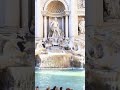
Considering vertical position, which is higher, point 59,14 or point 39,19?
point 59,14

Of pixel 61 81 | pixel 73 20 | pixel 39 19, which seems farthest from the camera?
pixel 39 19

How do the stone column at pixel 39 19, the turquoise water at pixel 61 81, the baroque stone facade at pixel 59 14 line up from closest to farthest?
the turquoise water at pixel 61 81
the baroque stone facade at pixel 59 14
the stone column at pixel 39 19

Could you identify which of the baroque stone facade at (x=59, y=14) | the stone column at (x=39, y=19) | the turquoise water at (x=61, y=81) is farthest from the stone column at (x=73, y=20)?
the turquoise water at (x=61, y=81)

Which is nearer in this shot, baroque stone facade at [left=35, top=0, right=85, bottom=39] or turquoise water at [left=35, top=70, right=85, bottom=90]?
turquoise water at [left=35, top=70, right=85, bottom=90]

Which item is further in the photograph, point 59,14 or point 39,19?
point 39,19

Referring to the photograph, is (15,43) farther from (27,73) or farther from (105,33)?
(105,33)

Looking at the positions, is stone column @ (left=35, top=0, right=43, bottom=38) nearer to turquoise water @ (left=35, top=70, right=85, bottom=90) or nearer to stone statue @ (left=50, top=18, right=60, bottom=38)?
stone statue @ (left=50, top=18, right=60, bottom=38)

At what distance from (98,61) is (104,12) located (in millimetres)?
880

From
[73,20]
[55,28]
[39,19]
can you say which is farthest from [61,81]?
[39,19]

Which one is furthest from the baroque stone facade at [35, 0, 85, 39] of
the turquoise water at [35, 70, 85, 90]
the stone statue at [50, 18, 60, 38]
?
the turquoise water at [35, 70, 85, 90]

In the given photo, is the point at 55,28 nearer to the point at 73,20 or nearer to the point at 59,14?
the point at 59,14

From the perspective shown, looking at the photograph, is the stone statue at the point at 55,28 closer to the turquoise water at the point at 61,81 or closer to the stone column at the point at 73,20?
the stone column at the point at 73,20

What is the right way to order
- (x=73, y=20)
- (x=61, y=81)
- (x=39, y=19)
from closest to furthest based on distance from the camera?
(x=61, y=81), (x=73, y=20), (x=39, y=19)

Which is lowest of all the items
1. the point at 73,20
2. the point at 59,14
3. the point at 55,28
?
the point at 55,28
